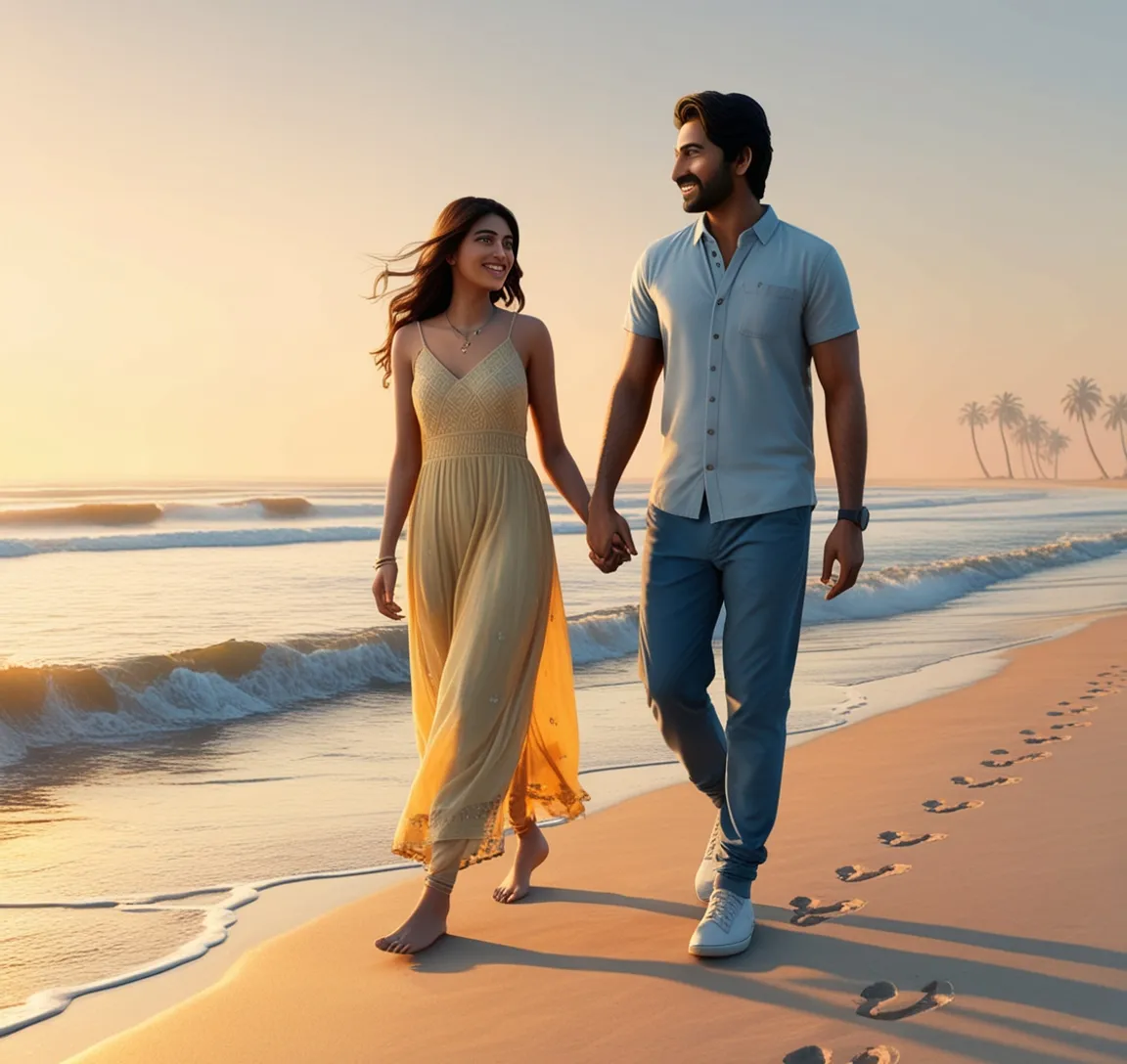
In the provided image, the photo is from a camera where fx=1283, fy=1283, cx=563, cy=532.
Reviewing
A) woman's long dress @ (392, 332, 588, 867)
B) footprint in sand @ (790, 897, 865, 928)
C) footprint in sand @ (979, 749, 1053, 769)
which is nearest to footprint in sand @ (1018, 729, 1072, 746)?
footprint in sand @ (979, 749, 1053, 769)

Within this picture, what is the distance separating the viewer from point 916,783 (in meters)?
5.21

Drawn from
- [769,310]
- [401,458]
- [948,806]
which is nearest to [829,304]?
[769,310]

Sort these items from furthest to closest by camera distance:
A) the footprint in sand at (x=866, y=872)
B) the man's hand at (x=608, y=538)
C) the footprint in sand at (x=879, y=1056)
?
the footprint in sand at (x=866, y=872) → the man's hand at (x=608, y=538) → the footprint in sand at (x=879, y=1056)

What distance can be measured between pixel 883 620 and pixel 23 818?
958 centimetres

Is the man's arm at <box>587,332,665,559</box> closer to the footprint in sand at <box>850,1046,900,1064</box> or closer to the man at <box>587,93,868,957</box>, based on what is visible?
the man at <box>587,93,868,957</box>

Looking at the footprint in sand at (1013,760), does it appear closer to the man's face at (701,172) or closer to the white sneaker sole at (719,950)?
the white sneaker sole at (719,950)

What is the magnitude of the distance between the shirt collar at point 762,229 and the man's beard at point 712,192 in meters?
0.08

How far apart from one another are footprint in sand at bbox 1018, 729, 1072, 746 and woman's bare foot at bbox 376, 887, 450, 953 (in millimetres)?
3360

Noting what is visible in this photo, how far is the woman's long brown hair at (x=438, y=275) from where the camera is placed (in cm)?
395

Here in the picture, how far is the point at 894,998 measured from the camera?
294cm

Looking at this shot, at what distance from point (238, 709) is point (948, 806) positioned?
502cm

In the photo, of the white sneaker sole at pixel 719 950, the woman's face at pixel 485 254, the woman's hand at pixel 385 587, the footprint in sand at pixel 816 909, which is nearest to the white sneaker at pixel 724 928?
the white sneaker sole at pixel 719 950

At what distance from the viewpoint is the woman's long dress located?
145 inches

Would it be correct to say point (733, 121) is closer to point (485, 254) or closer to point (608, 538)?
point (485, 254)
